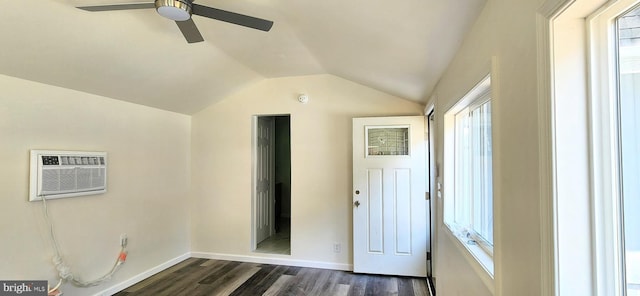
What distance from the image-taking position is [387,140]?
354 centimetres

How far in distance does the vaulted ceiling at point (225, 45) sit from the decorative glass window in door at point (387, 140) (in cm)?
43

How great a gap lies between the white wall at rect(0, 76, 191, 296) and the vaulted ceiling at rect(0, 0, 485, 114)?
223mm

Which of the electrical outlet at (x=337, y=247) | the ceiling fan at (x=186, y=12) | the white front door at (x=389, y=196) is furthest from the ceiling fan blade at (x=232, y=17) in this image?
the electrical outlet at (x=337, y=247)

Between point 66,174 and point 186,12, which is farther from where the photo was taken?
point 66,174

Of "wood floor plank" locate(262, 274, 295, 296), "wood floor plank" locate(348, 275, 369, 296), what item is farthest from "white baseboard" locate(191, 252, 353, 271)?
"wood floor plank" locate(262, 274, 295, 296)

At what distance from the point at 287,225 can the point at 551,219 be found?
5.34 metres

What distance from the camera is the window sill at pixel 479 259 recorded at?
1.34 meters

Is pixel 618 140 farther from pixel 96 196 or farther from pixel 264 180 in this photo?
pixel 264 180

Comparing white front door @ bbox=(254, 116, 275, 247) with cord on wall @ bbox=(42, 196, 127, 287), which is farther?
white front door @ bbox=(254, 116, 275, 247)

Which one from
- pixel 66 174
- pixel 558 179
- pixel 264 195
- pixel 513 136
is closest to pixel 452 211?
pixel 513 136

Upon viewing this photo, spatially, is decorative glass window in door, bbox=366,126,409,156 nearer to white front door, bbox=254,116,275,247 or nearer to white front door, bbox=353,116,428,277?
white front door, bbox=353,116,428,277

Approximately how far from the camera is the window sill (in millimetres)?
1343

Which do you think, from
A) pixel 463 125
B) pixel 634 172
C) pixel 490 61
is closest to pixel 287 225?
pixel 463 125

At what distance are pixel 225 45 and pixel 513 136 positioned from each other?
8.34 ft
